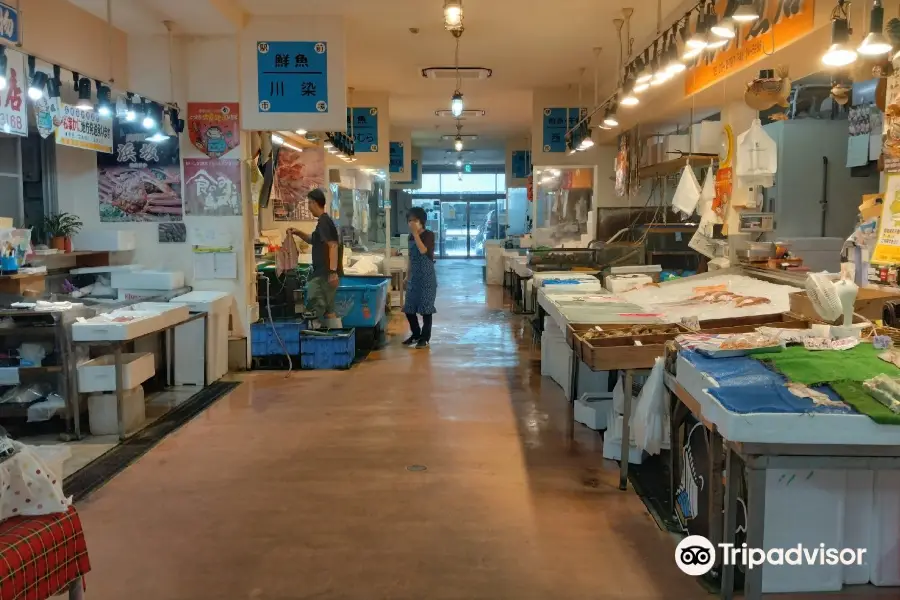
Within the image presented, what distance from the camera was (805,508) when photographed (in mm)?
2828

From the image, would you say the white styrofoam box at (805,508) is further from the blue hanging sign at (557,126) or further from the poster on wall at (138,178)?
the blue hanging sign at (557,126)

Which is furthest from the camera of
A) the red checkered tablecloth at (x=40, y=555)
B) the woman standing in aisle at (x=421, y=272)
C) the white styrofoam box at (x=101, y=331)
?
the woman standing in aisle at (x=421, y=272)

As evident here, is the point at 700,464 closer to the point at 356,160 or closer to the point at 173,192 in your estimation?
the point at 173,192

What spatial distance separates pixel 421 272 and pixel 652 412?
5.20 metres

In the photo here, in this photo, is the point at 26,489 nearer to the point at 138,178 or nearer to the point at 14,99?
the point at 14,99

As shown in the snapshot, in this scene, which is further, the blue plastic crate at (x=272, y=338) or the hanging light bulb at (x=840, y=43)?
the blue plastic crate at (x=272, y=338)

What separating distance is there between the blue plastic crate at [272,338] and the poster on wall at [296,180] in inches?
104

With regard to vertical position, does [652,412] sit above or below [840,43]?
below

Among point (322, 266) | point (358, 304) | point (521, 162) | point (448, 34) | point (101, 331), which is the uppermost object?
point (448, 34)

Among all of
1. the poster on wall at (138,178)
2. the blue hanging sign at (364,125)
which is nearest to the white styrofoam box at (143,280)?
the poster on wall at (138,178)

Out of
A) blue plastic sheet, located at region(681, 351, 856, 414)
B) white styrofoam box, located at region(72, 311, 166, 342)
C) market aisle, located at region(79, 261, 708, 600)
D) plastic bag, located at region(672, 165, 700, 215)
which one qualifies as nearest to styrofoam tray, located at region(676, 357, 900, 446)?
blue plastic sheet, located at region(681, 351, 856, 414)

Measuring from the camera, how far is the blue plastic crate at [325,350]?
756cm

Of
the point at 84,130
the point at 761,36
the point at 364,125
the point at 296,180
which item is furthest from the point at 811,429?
the point at 364,125

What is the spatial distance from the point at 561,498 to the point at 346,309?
4.85 metres
